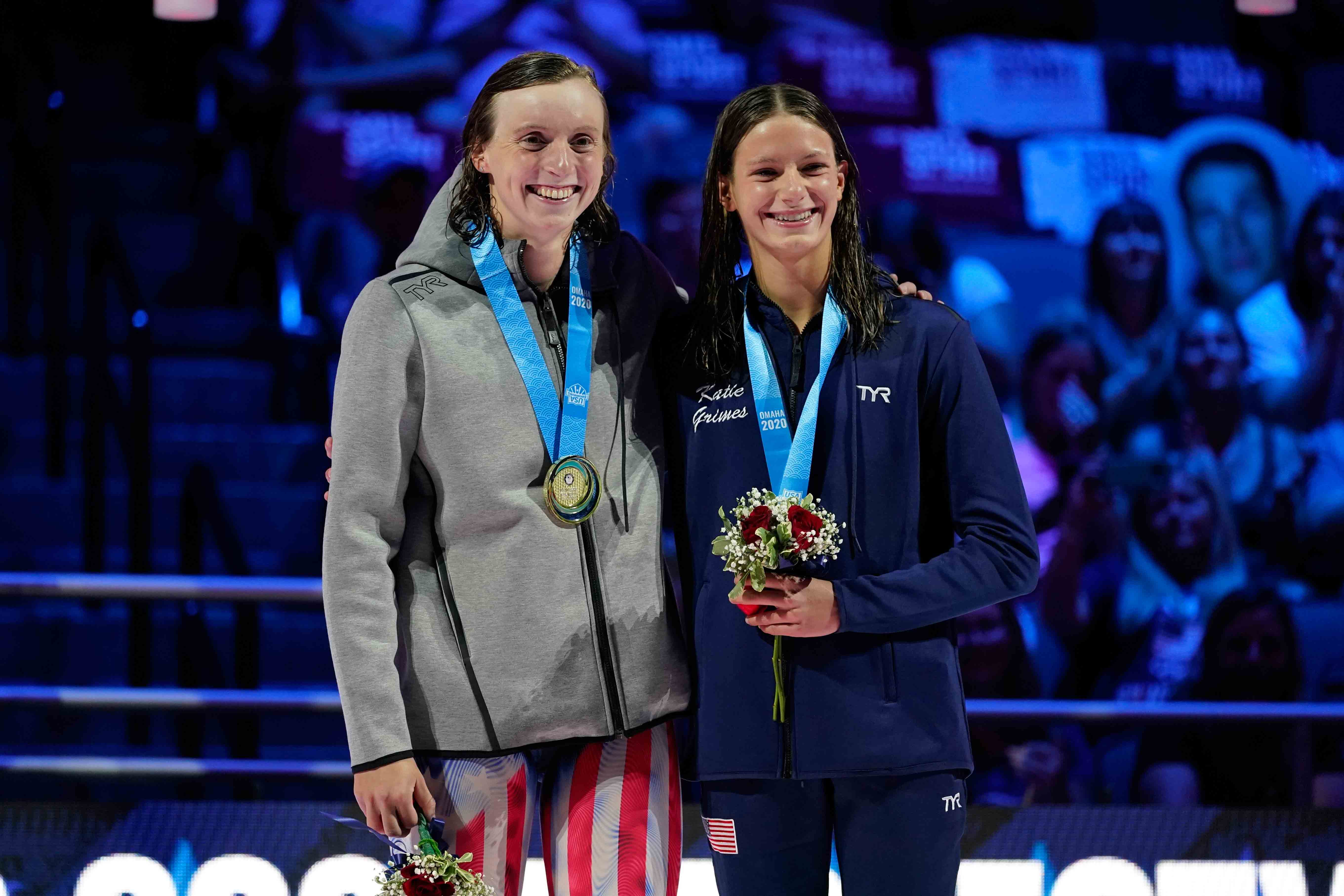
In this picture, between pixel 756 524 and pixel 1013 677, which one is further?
pixel 1013 677

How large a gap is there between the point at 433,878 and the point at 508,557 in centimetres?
51

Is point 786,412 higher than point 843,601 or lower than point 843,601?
higher

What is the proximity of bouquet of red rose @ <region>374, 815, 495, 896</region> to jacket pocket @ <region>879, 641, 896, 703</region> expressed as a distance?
72cm

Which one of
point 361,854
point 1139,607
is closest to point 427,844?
point 361,854

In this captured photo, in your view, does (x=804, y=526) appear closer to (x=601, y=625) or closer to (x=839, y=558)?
(x=839, y=558)

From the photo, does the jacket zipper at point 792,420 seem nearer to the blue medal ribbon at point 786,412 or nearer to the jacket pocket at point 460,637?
the blue medal ribbon at point 786,412

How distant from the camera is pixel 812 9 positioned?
5469mm

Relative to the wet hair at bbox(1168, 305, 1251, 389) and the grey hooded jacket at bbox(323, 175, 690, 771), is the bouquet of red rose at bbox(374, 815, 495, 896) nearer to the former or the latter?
the grey hooded jacket at bbox(323, 175, 690, 771)

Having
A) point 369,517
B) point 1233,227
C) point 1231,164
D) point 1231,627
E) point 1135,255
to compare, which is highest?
point 1231,164

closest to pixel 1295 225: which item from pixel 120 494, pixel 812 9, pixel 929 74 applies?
pixel 929 74

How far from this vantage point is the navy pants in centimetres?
208

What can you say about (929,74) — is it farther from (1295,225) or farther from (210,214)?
(210,214)

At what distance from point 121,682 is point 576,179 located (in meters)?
4.09

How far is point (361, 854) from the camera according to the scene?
3.56 metres
